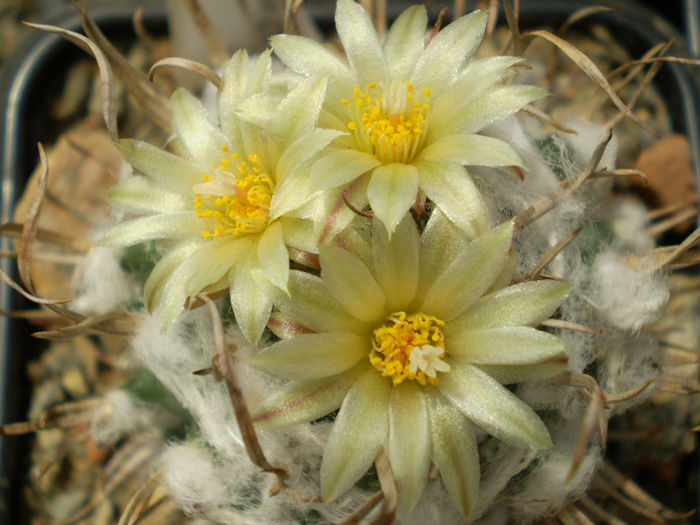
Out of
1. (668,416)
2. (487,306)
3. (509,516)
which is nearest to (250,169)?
(487,306)

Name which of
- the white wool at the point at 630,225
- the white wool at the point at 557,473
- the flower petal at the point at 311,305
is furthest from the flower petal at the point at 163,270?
the white wool at the point at 630,225

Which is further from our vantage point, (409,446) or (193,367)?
(193,367)

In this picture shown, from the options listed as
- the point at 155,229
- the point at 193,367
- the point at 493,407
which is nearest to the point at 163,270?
the point at 155,229

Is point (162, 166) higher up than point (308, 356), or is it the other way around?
point (162, 166)

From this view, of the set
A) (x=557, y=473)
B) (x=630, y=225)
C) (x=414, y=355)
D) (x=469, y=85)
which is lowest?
(x=557, y=473)

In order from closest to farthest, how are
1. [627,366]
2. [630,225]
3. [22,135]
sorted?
[627,366] → [630,225] → [22,135]

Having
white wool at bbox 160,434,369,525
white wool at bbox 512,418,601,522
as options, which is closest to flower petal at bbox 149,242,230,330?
white wool at bbox 160,434,369,525

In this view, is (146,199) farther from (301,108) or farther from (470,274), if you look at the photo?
(470,274)

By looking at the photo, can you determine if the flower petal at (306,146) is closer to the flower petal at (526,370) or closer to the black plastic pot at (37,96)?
the flower petal at (526,370)
